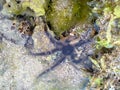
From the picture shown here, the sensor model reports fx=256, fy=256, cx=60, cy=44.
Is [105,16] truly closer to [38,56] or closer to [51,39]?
[51,39]

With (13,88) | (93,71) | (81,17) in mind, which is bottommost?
(13,88)

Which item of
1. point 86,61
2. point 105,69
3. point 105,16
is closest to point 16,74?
point 86,61

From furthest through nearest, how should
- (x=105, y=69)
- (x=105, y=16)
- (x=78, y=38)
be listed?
(x=78, y=38) < (x=105, y=69) < (x=105, y=16)

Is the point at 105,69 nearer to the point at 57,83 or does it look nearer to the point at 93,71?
the point at 93,71

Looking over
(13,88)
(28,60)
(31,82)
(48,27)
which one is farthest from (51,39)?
(13,88)

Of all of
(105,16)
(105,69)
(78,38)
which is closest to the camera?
(105,16)

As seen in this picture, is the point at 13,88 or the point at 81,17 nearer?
the point at 81,17

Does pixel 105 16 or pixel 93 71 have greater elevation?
pixel 105 16
